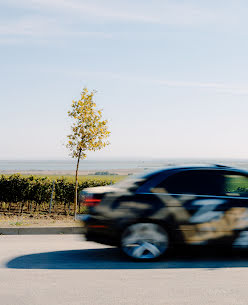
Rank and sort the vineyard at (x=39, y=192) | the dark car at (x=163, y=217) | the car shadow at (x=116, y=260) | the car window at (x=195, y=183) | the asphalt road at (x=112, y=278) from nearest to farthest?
the asphalt road at (x=112, y=278) < the car shadow at (x=116, y=260) < the dark car at (x=163, y=217) < the car window at (x=195, y=183) < the vineyard at (x=39, y=192)

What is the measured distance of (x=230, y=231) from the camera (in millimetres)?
7312

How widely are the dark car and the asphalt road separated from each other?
13.4 inches

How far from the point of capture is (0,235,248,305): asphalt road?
17.5ft

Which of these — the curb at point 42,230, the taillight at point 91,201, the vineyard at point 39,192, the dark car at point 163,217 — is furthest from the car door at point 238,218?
the vineyard at point 39,192

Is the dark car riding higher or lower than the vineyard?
higher

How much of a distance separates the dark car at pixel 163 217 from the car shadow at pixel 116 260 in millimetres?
268

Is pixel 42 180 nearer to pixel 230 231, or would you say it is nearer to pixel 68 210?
pixel 68 210

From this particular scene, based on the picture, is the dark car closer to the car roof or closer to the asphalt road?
the car roof

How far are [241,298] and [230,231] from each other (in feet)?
6.87

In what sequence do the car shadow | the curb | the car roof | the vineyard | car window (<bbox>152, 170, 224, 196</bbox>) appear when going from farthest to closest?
the vineyard → the curb → the car roof → car window (<bbox>152, 170, 224, 196</bbox>) → the car shadow

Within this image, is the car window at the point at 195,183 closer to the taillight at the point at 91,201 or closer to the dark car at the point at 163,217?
the dark car at the point at 163,217

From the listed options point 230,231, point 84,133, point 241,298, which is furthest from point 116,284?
point 84,133

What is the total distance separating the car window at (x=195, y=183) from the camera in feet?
24.3

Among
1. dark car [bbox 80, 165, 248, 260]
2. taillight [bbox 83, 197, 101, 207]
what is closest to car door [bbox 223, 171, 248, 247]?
dark car [bbox 80, 165, 248, 260]
